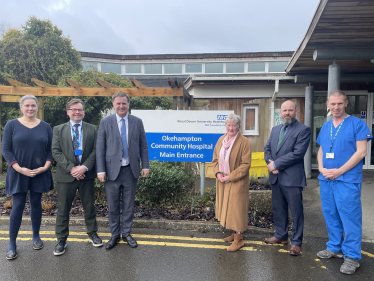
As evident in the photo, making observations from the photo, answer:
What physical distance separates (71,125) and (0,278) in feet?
6.15

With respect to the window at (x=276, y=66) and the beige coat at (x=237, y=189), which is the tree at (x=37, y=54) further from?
the window at (x=276, y=66)

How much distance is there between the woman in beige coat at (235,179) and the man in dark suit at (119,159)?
113 cm

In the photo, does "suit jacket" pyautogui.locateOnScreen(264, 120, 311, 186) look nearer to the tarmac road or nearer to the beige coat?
the beige coat

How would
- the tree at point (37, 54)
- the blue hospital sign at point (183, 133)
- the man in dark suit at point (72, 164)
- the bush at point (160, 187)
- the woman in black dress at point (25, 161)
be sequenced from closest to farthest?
the woman in black dress at point (25, 161), the man in dark suit at point (72, 164), the bush at point (160, 187), the blue hospital sign at point (183, 133), the tree at point (37, 54)

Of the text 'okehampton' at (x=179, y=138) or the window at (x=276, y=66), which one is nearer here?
the text 'okehampton' at (x=179, y=138)

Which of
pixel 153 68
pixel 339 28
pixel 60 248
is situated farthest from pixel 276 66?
pixel 60 248

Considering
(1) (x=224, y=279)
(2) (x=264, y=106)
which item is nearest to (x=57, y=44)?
(2) (x=264, y=106)

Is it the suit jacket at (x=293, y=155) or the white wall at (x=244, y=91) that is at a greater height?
the white wall at (x=244, y=91)

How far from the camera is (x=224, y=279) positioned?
10.0 ft

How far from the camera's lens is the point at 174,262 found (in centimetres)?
344

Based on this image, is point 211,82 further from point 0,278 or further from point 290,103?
point 0,278

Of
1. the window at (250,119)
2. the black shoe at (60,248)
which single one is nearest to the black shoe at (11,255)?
the black shoe at (60,248)

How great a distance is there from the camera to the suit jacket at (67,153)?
11.8ft

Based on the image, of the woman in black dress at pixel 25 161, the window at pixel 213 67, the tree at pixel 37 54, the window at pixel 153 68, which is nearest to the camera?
the woman in black dress at pixel 25 161
